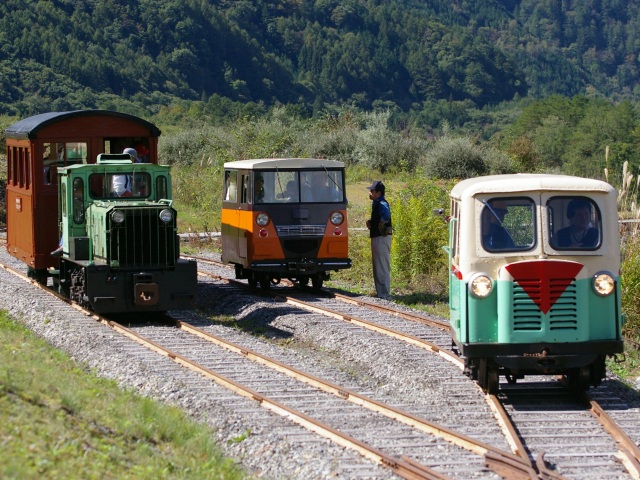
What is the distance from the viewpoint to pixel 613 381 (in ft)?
39.0

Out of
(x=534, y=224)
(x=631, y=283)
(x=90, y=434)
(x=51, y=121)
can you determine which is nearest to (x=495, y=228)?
(x=534, y=224)

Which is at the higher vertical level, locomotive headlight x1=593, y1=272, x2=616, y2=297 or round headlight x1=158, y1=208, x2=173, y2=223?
round headlight x1=158, y1=208, x2=173, y2=223

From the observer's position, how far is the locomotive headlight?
10656 millimetres

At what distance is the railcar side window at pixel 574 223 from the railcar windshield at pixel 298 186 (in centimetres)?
882

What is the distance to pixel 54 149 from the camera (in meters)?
18.5

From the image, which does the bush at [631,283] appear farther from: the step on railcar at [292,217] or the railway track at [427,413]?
the step on railcar at [292,217]

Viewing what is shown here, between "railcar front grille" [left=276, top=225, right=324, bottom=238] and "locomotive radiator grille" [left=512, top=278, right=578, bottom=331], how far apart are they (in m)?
8.80

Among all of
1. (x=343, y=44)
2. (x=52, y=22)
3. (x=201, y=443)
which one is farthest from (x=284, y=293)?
(x=343, y=44)

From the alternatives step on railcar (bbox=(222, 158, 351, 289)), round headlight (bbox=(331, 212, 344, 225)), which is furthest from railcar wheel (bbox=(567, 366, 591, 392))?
round headlight (bbox=(331, 212, 344, 225))

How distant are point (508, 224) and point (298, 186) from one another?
877 cm

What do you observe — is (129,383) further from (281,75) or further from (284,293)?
(281,75)

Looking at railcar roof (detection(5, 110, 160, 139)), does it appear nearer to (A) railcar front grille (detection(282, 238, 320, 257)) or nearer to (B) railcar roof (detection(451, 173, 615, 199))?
(A) railcar front grille (detection(282, 238, 320, 257))

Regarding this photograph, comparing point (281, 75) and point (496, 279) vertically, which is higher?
point (281, 75)

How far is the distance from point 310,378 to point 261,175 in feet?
25.2
